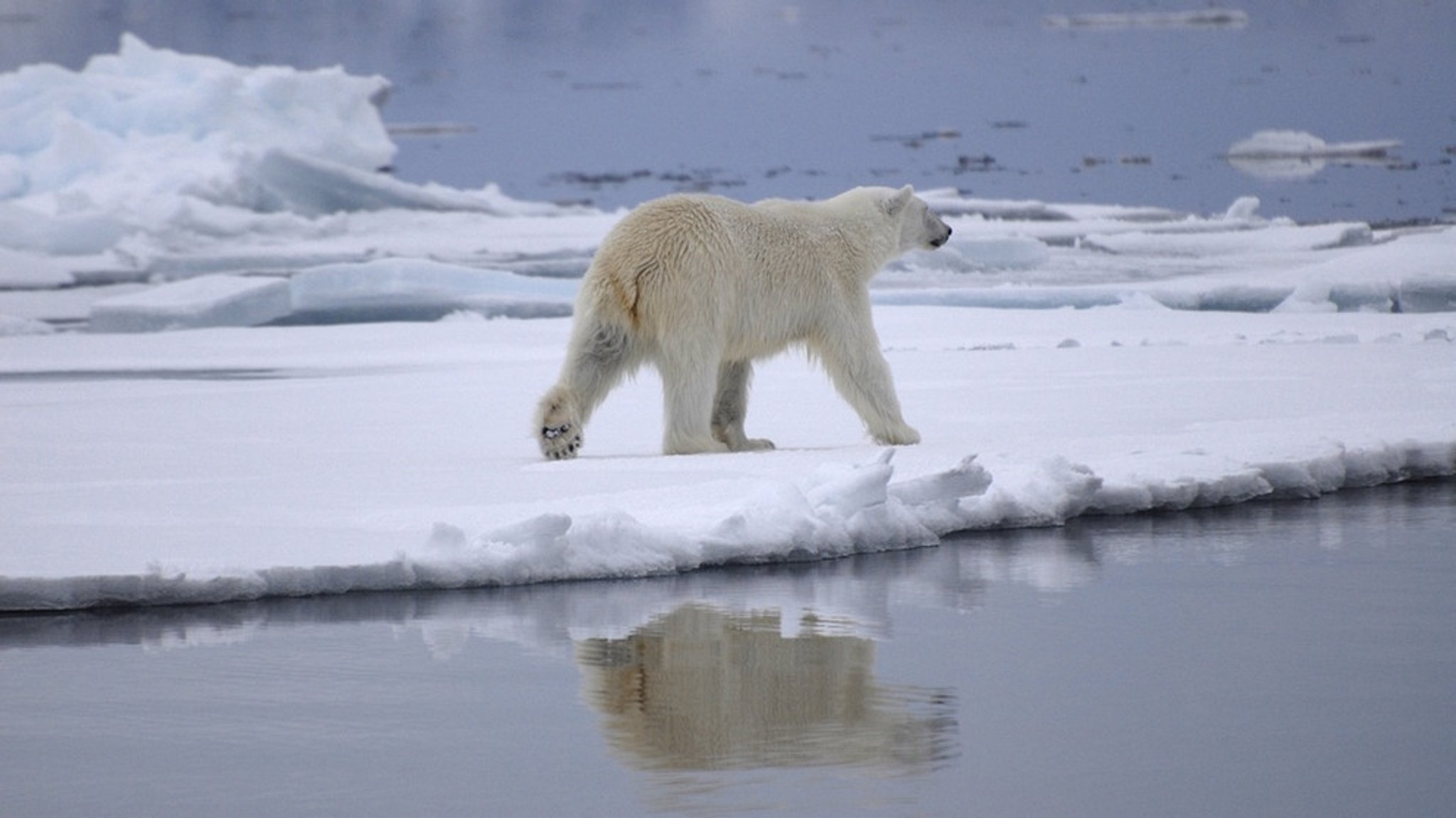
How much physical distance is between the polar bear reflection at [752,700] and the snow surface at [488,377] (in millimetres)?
718

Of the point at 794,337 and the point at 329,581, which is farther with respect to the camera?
the point at 794,337

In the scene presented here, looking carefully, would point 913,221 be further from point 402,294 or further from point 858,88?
point 858,88

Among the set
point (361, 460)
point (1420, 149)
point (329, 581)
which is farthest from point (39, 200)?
point (1420, 149)

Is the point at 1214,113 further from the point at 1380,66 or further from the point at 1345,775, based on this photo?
the point at 1345,775

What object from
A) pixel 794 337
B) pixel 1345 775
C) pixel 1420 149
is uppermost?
pixel 1420 149

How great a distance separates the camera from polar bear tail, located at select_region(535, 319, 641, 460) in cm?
661

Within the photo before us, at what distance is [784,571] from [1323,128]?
23.7 meters

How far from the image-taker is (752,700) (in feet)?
12.6

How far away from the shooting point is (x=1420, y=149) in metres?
26.0

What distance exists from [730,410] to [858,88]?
1068 inches

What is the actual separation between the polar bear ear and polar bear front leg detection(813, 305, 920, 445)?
0.51m

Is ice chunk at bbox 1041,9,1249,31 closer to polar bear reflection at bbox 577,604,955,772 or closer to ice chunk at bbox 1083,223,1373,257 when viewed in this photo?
ice chunk at bbox 1083,223,1373,257

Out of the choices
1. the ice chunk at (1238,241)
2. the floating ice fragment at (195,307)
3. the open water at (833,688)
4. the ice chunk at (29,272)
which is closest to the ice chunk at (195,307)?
the floating ice fragment at (195,307)

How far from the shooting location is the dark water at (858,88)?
25531 millimetres
